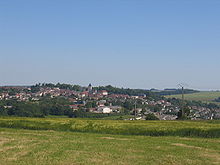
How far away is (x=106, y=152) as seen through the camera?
2303cm

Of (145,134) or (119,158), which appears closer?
(119,158)

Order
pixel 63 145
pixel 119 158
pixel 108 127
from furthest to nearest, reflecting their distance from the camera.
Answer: pixel 108 127
pixel 63 145
pixel 119 158

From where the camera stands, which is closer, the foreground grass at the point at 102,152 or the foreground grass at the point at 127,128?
the foreground grass at the point at 102,152

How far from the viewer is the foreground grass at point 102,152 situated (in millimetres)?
20594

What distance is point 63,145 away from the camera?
2555cm

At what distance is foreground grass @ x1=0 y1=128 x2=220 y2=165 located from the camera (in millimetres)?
20594

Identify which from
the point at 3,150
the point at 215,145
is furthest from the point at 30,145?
the point at 215,145

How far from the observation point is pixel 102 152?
22984mm

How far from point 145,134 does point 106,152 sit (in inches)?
592

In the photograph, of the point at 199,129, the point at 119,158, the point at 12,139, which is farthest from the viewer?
the point at 199,129

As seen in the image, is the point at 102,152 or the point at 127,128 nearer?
the point at 102,152

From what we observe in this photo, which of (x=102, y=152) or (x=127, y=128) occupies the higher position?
(x=102, y=152)

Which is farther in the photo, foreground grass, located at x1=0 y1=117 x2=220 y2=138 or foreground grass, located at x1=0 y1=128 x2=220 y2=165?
foreground grass, located at x1=0 y1=117 x2=220 y2=138

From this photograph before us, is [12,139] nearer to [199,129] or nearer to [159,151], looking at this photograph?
[159,151]
